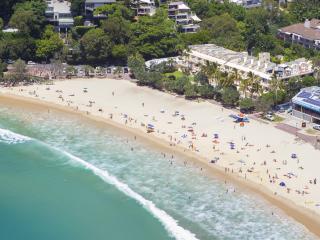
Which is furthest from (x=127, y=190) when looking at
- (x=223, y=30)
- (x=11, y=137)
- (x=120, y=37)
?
(x=223, y=30)

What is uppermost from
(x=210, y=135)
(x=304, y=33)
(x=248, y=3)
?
(x=248, y=3)

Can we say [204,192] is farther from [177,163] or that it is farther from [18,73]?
[18,73]

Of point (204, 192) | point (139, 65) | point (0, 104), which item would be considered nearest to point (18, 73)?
point (0, 104)

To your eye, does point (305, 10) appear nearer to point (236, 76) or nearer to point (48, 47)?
point (236, 76)

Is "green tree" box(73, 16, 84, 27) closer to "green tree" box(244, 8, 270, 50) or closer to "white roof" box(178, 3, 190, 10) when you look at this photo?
"white roof" box(178, 3, 190, 10)

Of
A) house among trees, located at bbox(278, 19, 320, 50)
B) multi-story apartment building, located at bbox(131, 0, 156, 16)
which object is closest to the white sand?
multi-story apartment building, located at bbox(131, 0, 156, 16)

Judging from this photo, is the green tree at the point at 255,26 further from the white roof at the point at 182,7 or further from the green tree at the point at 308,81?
the green tree at the point at 308,81
